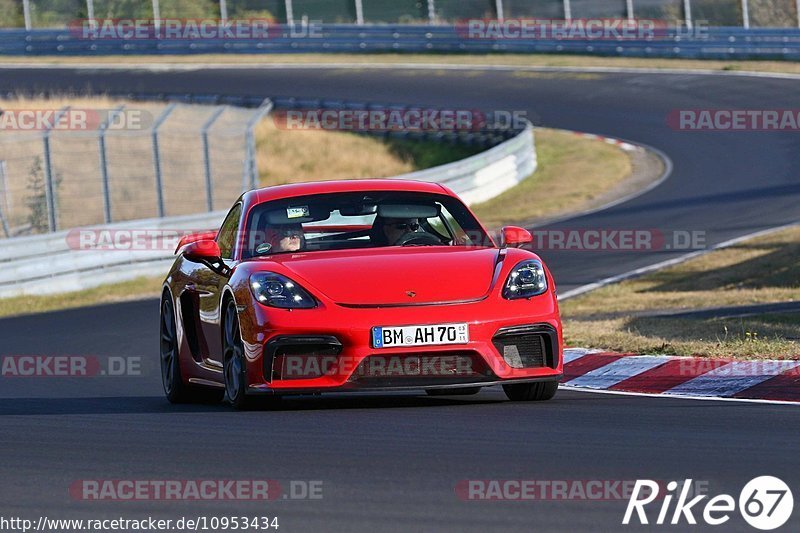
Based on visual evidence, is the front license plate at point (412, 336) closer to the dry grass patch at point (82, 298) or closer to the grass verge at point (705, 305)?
the grass verge at point (705, 305)

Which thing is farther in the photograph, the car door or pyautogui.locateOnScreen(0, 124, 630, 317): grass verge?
pyautogui.locateOnScreen(0, 124, 630, 317): grass verge

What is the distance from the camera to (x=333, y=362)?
7.64 m

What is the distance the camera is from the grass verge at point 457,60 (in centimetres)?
3809

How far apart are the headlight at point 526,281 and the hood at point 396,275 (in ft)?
0.37

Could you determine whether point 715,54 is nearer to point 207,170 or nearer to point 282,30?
point 282,30

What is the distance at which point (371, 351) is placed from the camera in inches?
299

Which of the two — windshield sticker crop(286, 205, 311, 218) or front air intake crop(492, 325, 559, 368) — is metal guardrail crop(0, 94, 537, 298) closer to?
windshield sticker crop(286, 205, 311, 218)

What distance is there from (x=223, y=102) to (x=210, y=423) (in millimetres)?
31005

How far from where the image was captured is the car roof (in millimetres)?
8977

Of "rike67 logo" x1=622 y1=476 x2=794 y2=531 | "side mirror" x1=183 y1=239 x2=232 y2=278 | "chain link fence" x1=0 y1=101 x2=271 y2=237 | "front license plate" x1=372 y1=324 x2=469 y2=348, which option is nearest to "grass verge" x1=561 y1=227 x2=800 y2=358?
"front license plate" x1=372 y1=324 x2=469 y2=348

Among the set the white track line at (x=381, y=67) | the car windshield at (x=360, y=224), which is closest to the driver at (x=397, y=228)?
the car windshield at (x=360, y=224)

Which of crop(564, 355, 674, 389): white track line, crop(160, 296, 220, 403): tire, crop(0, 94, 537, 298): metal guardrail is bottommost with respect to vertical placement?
crop(0, 94, 537, 298): metal guardrail

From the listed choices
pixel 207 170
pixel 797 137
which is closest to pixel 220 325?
pixel 207 170

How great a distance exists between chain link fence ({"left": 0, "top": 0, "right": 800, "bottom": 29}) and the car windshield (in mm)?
29657
